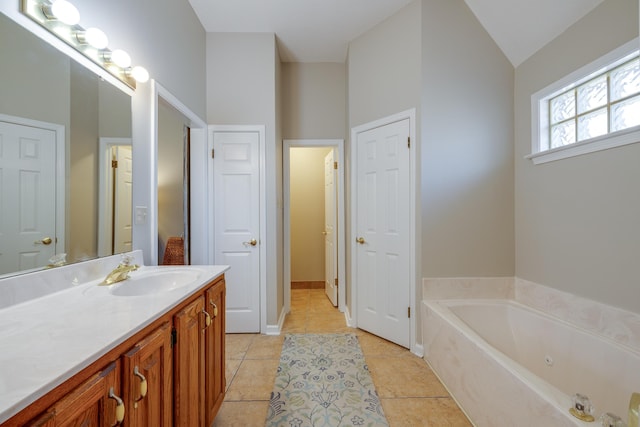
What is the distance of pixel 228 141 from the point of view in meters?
2.52

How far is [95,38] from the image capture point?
1.14 metres

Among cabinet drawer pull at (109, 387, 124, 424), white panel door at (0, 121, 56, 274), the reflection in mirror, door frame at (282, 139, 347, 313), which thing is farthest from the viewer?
door frame at (282, 139, 347, 313)

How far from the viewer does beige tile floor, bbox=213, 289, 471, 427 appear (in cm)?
148

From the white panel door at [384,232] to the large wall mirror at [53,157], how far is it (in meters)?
1.87

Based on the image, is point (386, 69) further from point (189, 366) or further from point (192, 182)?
point (189, 366)

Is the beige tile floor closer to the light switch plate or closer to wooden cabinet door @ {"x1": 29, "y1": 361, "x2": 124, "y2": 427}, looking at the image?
wooden cabinet door @ {"x1": 29, "y1": 361, "x2": 124, "y2": 427}

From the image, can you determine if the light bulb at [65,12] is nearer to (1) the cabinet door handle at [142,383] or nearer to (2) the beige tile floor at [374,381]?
(1) the cabinet door handle at [142,383]

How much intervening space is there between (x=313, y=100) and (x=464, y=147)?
5.69ft

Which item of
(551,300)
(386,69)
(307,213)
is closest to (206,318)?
(551,300)

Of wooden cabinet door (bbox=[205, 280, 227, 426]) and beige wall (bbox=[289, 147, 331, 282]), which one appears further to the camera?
beige wall (bbox=[289, 147, 331, 282])

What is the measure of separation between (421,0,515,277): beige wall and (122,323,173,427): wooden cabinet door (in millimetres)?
1822

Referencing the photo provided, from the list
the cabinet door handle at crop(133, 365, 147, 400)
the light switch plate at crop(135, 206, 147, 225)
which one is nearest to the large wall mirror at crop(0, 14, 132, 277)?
the light switch plate at crop(135, 206, 147, 225)

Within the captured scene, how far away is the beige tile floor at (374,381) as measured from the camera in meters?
1.48

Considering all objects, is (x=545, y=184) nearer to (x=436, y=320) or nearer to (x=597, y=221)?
(x=597, y=221)
